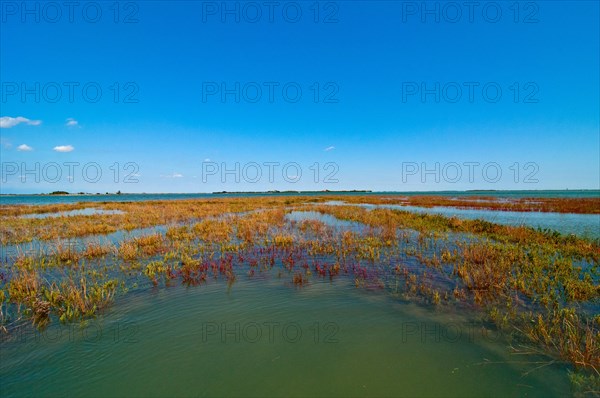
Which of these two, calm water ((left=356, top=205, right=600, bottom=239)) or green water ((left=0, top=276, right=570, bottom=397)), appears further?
calm water ((left=356, top=205, right=600, bottom=239))

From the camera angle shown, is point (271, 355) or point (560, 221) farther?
point (560, 221)

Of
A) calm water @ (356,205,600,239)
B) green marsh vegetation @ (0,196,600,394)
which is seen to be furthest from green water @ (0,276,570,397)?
calm water @ (356,205,600,239)

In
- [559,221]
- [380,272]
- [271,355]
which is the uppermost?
[559,221]

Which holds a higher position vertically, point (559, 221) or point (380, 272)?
point (559, 221)

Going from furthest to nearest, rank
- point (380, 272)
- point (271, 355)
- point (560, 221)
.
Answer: point (560, 221) < point (380, 272) < point (271, 355)

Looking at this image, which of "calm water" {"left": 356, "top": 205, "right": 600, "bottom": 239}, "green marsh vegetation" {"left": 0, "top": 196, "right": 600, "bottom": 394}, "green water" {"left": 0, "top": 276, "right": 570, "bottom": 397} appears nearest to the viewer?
"green water" {"left": 0, "top": 276, "right": 570, "bottom": 397}

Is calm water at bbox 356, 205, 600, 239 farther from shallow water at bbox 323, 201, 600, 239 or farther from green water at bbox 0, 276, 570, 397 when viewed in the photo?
green water at bbox 0, 276, 570, 397

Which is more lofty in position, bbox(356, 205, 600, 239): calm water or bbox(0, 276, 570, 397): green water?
bbox(356, 205, 600, 239): calm water

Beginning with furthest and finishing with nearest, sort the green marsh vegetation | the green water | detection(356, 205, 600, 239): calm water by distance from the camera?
1. detection(356, 205, 600, 239): calm water
2. the green marsh vegetation
3. the green water

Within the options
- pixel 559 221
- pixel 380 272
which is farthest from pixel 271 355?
pixel 559 221

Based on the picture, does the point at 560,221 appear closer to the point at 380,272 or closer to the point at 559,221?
the point at 559,221

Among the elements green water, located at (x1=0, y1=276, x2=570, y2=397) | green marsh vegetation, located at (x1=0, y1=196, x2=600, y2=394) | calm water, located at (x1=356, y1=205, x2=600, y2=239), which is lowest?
green water, located at (x1=0, y1=276, x2=570, y2=397)
